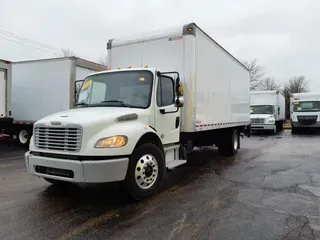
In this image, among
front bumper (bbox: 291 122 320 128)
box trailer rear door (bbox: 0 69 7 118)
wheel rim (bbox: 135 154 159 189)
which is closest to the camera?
wheel rim (bbox: 135 154 159 189)

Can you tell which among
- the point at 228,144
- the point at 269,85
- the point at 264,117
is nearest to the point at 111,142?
the point at 228,144

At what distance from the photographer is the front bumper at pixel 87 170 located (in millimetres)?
4418

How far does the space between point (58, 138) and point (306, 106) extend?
72.9ft

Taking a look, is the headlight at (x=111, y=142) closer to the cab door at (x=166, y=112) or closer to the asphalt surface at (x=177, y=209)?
the asphalt surface at (x=177, y=209)

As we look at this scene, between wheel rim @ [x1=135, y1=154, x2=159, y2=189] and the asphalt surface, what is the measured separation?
320mm

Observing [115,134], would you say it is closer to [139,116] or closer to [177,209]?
[139,116]

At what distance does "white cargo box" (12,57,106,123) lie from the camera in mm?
11688

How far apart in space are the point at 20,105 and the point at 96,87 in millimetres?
8410

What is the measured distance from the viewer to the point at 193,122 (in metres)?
6.82

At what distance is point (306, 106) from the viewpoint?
2259cm

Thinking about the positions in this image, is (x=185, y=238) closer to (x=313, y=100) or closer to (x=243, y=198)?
(x=243, y=198)

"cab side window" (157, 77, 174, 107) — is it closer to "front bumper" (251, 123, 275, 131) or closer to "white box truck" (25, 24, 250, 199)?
"white box truck" (25, 24, 250, 199)

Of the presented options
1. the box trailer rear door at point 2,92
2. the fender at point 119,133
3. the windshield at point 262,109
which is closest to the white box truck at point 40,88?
the box trailer rear door at point 2,92

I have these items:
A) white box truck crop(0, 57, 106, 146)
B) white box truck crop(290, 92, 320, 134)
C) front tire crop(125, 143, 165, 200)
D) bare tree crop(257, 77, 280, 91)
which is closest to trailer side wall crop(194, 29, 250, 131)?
front tire crop(125, 143, 165, 200)
